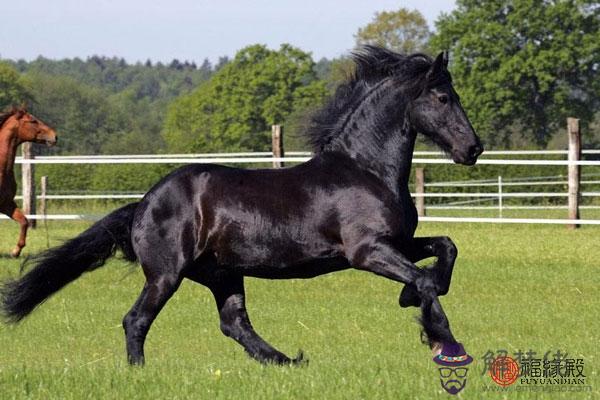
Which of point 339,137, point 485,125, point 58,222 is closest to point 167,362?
point 339,137

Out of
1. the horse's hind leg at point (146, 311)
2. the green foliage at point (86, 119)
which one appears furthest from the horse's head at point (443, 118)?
the green foliage at point (86, 119)

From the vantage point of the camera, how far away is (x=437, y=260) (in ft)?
22.4

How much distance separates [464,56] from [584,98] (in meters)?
5.84

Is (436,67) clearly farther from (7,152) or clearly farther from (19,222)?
(7,152)

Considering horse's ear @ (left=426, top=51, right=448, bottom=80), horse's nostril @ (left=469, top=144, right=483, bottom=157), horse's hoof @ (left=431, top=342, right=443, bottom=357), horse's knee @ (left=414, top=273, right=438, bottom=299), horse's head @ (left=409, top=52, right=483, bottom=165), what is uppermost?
horse's ear @ (left=426, top=51, right=448, bottom=80)

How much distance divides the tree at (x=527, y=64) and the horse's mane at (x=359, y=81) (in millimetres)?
43597

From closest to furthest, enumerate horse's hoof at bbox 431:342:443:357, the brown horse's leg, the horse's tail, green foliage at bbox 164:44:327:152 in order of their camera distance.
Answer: horse's hoof at bbox 431:342:443:357 < the horse's tail < the brown horse's leg < green foliage at bbox 164:44:327:152

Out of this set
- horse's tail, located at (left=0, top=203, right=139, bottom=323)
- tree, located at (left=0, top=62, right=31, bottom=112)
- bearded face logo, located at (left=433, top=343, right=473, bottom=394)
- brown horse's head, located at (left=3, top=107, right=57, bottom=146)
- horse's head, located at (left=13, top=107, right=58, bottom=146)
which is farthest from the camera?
tree, located at (left=0, top=62, right=31, bottom=112)

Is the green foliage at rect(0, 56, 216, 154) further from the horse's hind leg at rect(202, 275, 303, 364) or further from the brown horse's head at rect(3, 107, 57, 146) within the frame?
the horse's hind leg at rect(202, 275, 303, 364)

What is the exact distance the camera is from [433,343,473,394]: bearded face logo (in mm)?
5832

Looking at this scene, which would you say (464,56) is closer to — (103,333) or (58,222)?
(58,222)

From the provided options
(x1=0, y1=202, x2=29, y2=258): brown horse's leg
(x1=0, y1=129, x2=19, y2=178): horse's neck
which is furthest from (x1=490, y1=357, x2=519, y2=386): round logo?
(x1=0, y1=129, x2=19, y2=178): horse's neck

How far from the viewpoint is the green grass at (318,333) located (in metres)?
5.89

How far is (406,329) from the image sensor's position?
402 inches
